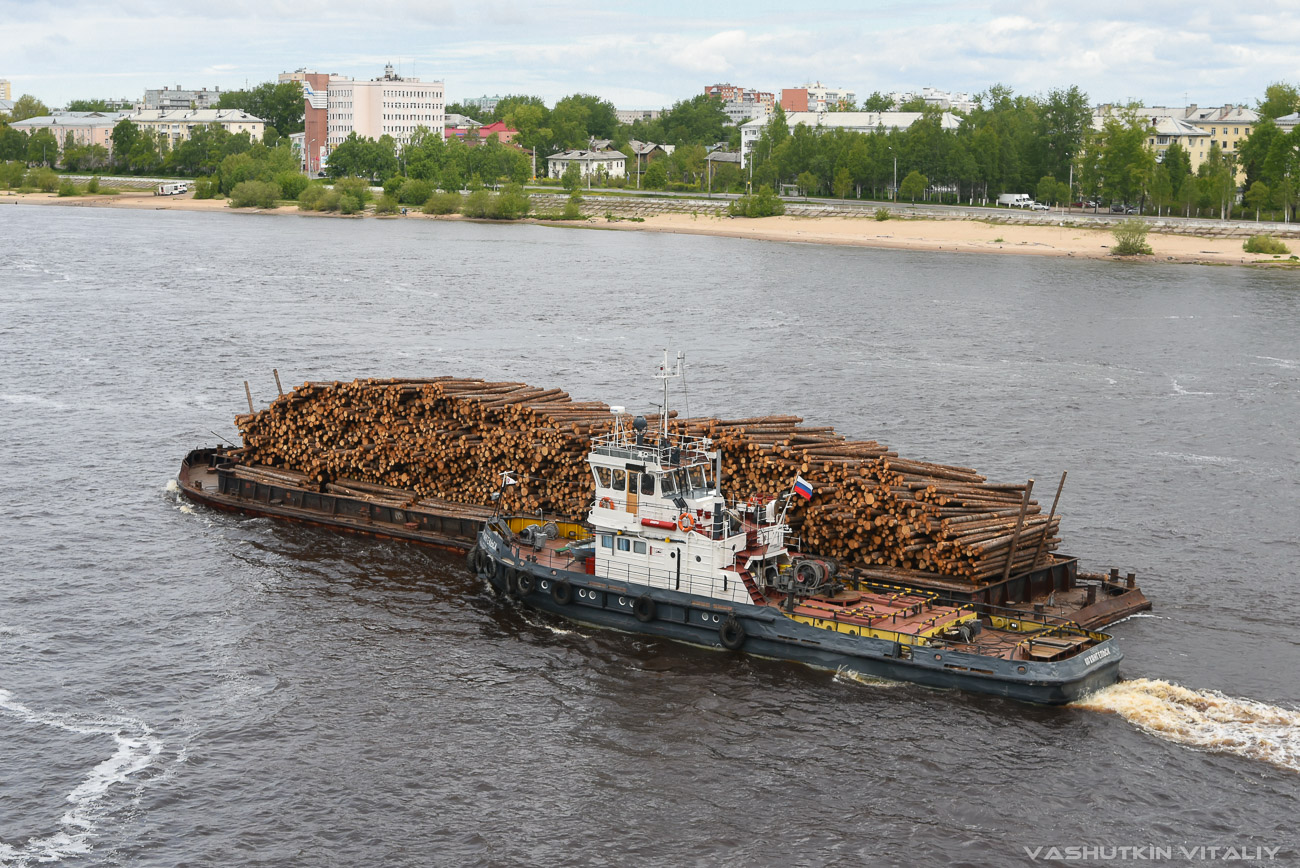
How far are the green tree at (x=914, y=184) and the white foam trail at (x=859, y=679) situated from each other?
499 feet

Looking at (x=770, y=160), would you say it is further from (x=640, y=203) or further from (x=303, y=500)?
(x=303, y=500)

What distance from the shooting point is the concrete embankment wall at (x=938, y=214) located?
14300cm

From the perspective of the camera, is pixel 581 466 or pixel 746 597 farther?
pixel 581 466

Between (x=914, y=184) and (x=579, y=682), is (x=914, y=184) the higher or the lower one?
the higher one

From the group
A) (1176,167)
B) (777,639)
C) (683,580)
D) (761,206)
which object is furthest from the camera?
(761,206)

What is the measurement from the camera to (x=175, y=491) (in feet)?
150

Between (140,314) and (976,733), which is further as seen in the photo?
(140,314)

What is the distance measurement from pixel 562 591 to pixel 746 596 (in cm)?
506

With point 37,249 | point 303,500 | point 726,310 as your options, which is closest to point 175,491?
point 303,500

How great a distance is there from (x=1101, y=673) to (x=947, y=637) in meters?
3.43

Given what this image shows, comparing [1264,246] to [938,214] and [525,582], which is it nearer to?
[938,214]

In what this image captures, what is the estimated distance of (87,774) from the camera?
25.4m

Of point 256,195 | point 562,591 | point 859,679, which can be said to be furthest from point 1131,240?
point 256,195

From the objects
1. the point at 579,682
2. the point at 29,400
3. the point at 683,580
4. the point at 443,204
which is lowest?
the point at 579,682
